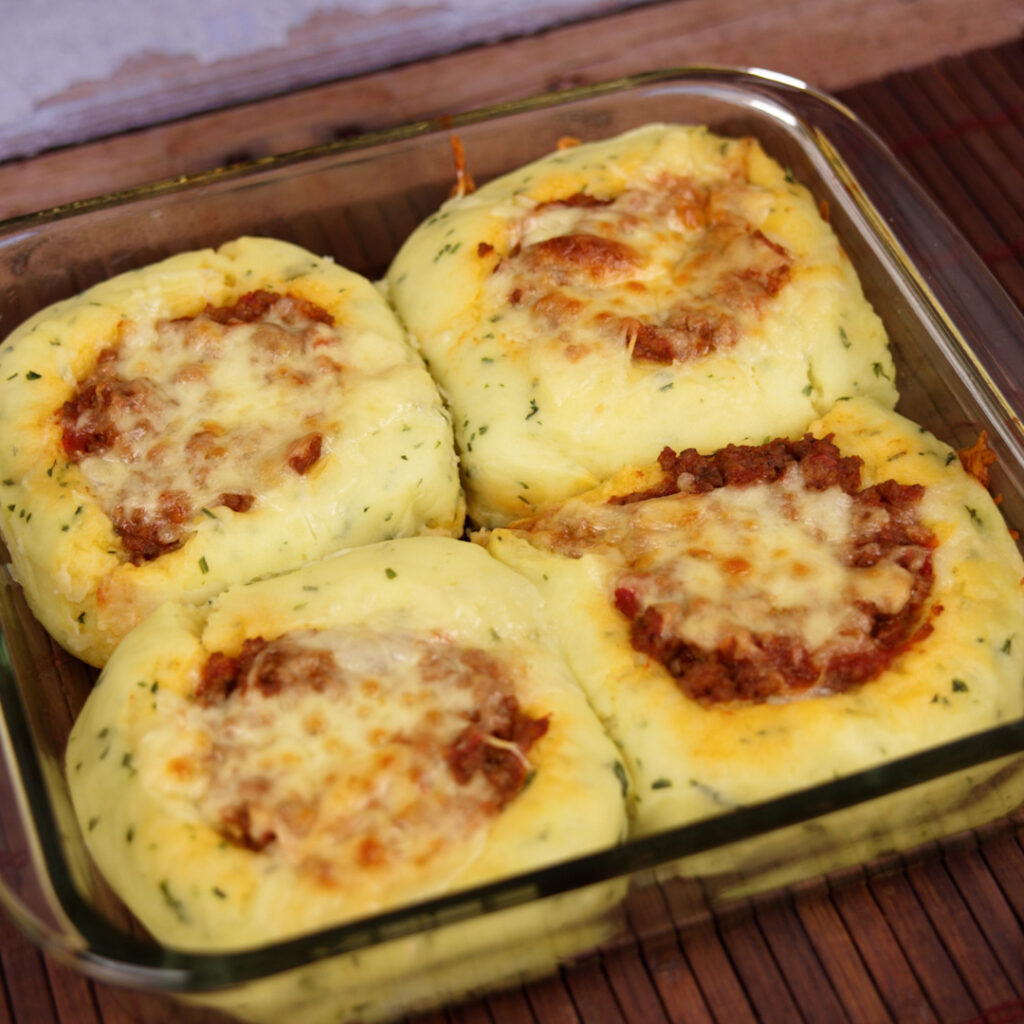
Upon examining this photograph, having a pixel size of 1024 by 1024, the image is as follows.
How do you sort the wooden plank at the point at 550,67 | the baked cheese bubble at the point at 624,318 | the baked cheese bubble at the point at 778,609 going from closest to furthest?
the baked cheese bubble at the point at 778,609, the baked cheese bubble at the point at 624,318, the wooden plank at the point at 550,67

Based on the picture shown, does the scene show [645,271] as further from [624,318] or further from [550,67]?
[550,67]

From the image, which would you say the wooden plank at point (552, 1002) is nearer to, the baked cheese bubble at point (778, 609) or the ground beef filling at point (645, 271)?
the baked cheese bubble at point (778, 609)

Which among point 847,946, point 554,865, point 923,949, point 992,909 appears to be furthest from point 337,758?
point 992,909

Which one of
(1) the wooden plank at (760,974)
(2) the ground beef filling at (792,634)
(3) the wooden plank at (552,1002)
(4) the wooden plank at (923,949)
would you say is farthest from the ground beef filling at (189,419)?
(4) the wooden plank at (923,949)

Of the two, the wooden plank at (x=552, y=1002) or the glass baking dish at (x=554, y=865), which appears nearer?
the glass baking dish at (x=554, y=865)

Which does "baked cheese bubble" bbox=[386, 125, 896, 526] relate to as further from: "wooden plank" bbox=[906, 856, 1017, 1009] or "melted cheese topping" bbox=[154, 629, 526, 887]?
"wooden plank" bbox=[906, 856, 1017, 1009]
